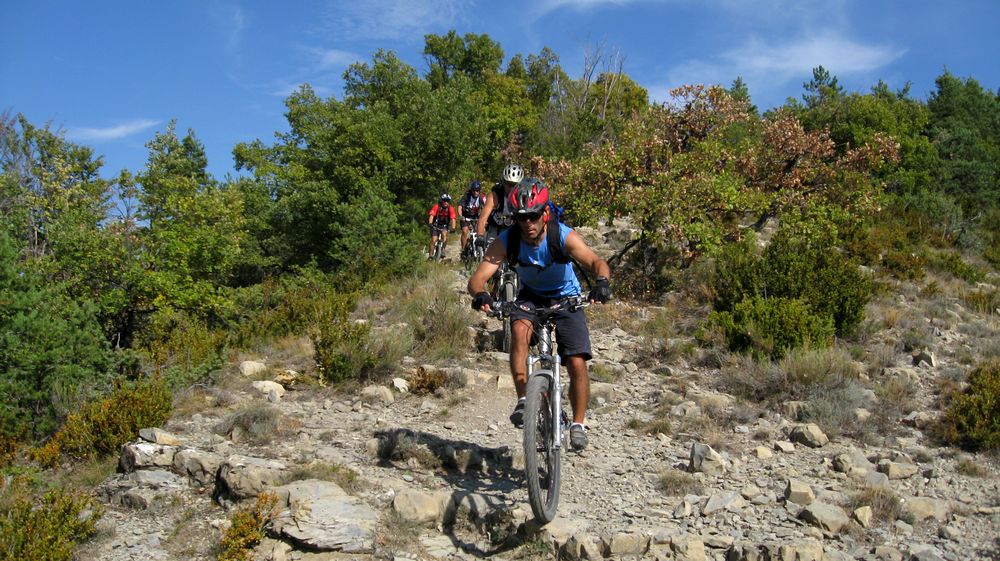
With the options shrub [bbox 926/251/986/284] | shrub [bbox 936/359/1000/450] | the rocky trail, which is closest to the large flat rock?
the rocky trail

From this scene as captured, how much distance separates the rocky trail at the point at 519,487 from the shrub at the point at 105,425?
9.5 inches

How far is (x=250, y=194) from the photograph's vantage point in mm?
18719

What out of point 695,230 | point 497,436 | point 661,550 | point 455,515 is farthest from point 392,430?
point 695,230

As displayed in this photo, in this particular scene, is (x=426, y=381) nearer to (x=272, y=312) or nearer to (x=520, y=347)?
(x=520, y=347)

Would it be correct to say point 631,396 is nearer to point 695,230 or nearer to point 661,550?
point 661,550

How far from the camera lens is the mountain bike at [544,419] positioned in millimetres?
4414

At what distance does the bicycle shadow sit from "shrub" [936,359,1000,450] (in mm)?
3652

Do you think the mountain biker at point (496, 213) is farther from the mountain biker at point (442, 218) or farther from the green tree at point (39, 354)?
the mountain biker at point (442, 218)

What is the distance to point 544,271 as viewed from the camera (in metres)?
5.14

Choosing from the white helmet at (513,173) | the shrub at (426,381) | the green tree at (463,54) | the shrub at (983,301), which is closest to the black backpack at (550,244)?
the white helmet at (513,173)

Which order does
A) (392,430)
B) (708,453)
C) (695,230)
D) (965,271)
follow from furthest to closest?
(965,271) → (695,230) → (392,430) → (708,453)

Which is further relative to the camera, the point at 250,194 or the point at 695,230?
the point at 250,194

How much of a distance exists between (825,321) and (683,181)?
3.91 m

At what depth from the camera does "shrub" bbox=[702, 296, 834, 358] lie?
8.27m
